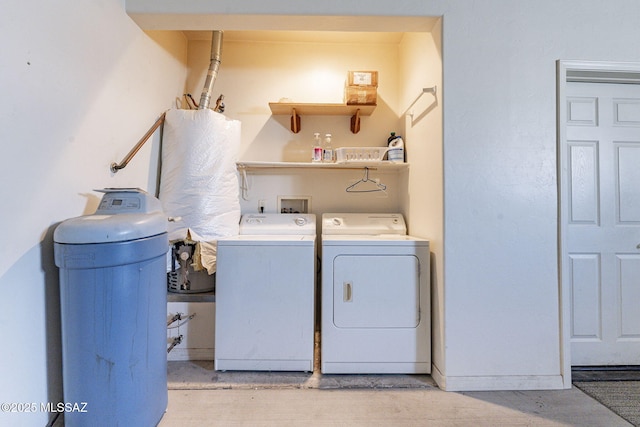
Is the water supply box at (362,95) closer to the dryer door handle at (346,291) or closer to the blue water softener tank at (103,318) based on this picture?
the dryer door handle at (346,291)

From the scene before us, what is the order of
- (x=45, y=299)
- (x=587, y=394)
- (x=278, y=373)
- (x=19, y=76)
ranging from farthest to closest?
(x=278, y=373) → (x=587, y=394) → (x=45, y=299) → (x=19, y=76)

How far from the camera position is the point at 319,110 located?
2326 millimetres

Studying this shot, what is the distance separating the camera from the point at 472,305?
1.59 m

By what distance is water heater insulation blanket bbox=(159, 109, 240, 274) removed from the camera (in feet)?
6.10

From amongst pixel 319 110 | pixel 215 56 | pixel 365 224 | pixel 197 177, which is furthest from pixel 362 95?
pixel 197 177

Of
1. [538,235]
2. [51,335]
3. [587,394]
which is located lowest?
[587,394]

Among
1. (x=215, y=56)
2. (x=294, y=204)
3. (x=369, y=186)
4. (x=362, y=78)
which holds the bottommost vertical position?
(x=294, y=204)

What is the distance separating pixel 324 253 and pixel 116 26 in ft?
5.89

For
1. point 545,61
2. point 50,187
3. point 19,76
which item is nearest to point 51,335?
point 50,187

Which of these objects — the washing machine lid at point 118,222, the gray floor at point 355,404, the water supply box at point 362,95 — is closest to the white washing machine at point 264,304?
the gray floor at point 355,404

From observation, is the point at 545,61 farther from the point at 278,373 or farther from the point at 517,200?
the point at 278,373

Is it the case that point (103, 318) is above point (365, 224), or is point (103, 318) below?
below

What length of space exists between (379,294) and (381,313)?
0.12 metres

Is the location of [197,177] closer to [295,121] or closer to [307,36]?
[295,121]
